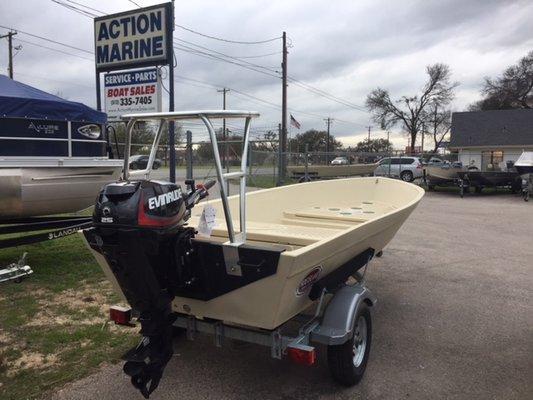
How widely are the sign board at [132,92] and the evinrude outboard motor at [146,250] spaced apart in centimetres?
710

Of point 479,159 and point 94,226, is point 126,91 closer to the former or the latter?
point 94,226

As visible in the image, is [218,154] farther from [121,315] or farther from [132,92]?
[132,92]

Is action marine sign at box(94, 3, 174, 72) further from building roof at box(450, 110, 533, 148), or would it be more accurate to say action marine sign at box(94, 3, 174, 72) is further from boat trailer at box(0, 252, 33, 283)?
building roof at box(450, 110, 533, 148)

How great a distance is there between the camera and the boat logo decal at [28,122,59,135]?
21.5 feet

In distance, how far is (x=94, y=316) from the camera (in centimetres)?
512

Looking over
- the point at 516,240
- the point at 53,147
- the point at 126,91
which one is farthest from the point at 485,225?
the point at 53,147

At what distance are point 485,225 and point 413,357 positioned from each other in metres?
9.26

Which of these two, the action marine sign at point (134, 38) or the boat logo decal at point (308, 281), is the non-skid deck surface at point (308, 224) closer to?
the boat logo decal at point (308, 281)

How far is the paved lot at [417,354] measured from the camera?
3.70 m

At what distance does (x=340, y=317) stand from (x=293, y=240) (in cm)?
85

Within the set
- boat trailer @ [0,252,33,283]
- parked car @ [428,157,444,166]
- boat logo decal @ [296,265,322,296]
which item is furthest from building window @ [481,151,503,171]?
boat logo decal @ [296,265,322,296]

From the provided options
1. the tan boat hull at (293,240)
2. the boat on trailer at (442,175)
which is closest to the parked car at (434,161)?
the boat on trailer at (442,175)

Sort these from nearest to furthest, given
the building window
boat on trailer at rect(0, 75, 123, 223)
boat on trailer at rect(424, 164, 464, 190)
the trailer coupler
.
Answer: the trailer coupler, boat on trailer at rect(0, 75, 123, 223), boat on trailer at rect(424, 164, 464, 190), the building window

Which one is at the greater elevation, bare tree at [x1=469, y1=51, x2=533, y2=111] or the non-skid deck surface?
bare tree at [x1=469, y1=51, x2=533, y2=111]
